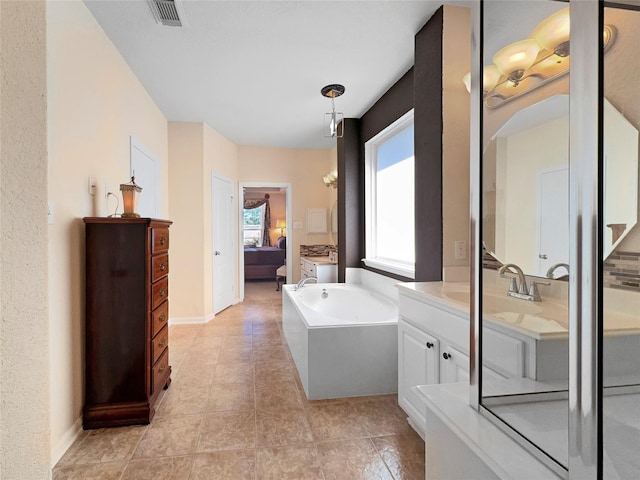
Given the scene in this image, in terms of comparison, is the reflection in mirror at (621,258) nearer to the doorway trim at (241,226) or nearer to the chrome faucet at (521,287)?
the chrome faucet at (521,287)

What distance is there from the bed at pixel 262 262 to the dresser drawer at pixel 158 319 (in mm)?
5545

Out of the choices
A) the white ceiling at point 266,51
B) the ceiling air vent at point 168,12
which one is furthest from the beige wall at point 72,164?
the ceiling air vent at point 168,12

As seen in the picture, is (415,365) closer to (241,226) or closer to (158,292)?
(158,292)

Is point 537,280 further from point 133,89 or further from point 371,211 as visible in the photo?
point 133,89

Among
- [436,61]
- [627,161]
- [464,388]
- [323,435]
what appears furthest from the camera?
[436,61]

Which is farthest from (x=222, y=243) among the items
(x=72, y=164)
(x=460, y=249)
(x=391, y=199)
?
(x=460, y=249)

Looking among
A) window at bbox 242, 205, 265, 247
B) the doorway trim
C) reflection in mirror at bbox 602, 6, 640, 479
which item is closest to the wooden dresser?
reflection in mirror at bbox 602, 6, 640, 479

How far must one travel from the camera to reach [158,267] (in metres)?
2.36

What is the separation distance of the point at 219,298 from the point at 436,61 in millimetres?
4016

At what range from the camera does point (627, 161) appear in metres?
0.88

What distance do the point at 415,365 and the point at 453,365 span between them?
1.28 ft

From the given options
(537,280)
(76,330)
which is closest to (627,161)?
(537,280)

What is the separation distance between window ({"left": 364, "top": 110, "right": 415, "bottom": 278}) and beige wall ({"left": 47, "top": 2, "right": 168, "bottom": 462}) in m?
2.38

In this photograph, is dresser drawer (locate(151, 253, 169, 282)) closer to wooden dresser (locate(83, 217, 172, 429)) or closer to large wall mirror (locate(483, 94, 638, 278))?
wooden dresser (locate(83, 217, 172, 429))
